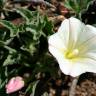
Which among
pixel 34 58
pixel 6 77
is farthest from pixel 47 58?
pixel 6 77

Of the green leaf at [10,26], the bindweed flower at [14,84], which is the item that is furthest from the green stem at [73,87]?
the green leaf at [10,26]

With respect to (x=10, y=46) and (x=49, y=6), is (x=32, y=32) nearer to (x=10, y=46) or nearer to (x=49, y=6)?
(x=10, y=46)

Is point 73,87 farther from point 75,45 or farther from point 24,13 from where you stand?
point 24,13

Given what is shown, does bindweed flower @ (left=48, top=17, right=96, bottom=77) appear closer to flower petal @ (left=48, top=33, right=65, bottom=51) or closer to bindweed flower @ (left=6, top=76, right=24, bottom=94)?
flower petal @ (left=48, top=33, right=65, bottom=51)

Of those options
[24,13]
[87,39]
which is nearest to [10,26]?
[24,13]

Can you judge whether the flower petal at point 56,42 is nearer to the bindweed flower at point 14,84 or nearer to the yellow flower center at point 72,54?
the yellow flower center at point 72,54

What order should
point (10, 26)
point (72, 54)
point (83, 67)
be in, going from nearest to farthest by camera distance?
point (83, 67) < point (72, 54) < point (10, 26)

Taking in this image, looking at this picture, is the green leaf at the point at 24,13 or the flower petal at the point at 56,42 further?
the green leaf at the point at 24,13
